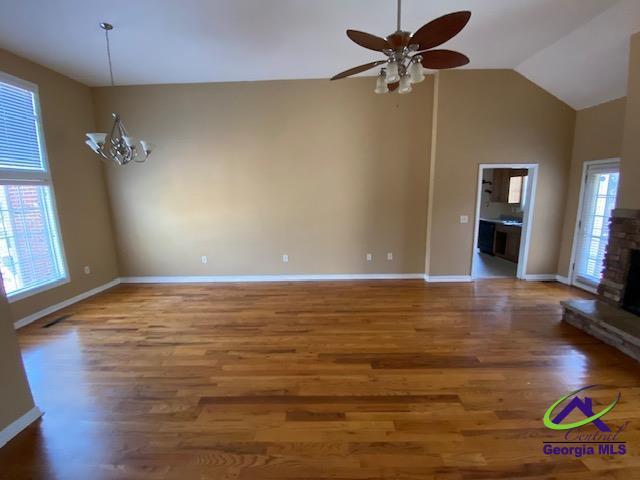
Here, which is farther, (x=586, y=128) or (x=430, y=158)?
(x=430, y=158)

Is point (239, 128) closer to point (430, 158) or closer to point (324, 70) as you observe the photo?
point (324, 70)

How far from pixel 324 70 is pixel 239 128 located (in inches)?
65.9

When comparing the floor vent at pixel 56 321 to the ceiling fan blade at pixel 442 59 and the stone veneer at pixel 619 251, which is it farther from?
the stone veneer at pixel 619 251

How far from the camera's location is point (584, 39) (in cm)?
318

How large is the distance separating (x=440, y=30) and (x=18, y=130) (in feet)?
16.4

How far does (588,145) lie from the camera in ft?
13.7

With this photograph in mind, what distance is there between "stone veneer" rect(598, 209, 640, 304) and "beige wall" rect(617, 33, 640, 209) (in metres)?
0.14

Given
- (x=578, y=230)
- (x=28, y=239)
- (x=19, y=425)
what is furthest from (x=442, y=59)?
(x=28, y=239)

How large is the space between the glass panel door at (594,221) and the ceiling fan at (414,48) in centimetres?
369

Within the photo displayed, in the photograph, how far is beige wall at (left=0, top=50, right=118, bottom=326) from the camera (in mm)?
3713

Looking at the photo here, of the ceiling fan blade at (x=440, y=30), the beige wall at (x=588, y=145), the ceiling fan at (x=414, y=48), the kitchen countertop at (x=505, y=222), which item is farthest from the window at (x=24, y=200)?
the kitchen countertop at (x=505, y=222)

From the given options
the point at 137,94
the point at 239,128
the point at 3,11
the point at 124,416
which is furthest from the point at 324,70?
the point at 124,416

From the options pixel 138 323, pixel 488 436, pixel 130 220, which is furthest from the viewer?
pixel 130 220

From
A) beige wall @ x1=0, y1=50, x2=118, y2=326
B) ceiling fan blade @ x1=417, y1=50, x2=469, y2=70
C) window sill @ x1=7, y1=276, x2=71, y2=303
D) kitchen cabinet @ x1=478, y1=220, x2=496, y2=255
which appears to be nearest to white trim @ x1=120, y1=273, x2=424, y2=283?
beige wall @ x1=0, y1=50, x2=118, y2=326
